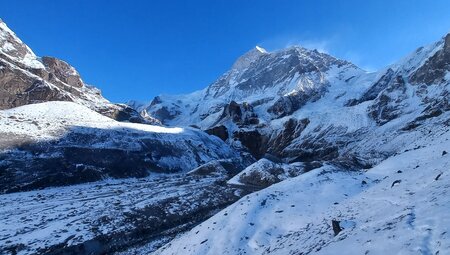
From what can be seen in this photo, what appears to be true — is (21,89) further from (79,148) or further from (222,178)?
(222,178)

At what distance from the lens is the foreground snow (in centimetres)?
1124

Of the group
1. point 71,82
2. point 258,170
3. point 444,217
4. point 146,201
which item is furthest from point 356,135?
point 71,82

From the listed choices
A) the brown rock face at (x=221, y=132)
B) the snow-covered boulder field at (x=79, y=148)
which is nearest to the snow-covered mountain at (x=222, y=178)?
the snow-covered boulder field at (x=79, y=148)

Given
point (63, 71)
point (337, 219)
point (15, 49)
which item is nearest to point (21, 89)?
point (15, 49)

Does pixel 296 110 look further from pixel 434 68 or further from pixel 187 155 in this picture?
pixel 187 155

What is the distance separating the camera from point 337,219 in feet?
56.7

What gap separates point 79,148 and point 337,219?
5167 centimetres

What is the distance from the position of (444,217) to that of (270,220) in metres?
11.2

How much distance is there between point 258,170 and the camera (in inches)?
2009

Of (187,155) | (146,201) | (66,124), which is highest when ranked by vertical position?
(66,124)

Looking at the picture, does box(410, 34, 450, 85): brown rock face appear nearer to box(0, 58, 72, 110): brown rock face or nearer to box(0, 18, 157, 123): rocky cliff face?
box(0, 18, 157, 123): rocky cliff face

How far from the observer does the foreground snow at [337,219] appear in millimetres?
11242

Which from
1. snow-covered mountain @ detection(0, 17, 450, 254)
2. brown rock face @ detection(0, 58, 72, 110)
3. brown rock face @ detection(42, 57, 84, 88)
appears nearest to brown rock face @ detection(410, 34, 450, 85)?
snow-covered mountain @ detection(0, 17, 450, 254)

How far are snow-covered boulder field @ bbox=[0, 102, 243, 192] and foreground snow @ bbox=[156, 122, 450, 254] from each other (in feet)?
109
